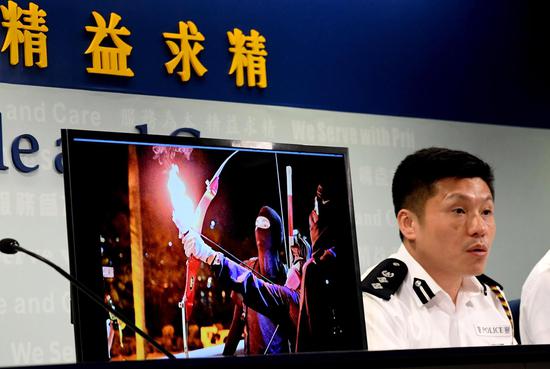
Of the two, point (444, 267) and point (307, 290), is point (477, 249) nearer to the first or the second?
point (444, 267)

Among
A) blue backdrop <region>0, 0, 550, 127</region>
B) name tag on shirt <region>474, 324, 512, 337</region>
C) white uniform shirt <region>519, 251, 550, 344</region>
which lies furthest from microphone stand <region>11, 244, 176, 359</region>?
blue backdrop <region>0, 0, 550, 127</region>

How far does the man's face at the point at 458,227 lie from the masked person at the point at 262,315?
0.76 m

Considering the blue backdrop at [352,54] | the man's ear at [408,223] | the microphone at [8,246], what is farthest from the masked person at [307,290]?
the blue backdrop at [352,54]

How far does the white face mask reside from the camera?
1.94 metres

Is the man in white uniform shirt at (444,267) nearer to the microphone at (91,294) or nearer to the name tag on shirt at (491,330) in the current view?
the name tag on shirt at (491,330)

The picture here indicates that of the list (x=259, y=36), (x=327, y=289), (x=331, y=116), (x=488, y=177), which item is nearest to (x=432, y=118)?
(x=331, y=116)

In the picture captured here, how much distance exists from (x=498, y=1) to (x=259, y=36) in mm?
1459

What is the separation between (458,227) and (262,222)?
2.65 feet

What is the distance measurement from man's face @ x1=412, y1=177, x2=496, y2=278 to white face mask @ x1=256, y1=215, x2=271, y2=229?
2.57ft

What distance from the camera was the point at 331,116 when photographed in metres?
4.46

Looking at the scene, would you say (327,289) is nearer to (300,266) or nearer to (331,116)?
(300,266)

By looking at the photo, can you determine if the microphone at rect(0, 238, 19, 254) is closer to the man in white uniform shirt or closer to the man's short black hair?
the man in white uniform shirt

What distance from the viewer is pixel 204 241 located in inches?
73.4

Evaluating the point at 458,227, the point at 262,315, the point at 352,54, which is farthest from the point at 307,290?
the point at 352,54
